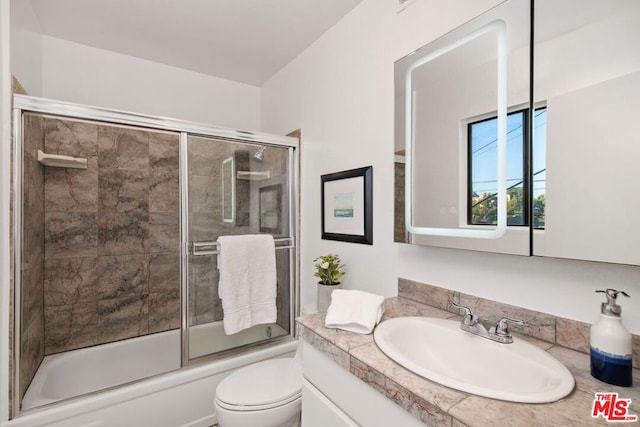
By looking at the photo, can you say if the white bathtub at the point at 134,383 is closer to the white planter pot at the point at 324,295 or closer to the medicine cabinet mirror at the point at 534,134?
the white planter pot at the point at 324,295

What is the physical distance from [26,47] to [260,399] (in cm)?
223

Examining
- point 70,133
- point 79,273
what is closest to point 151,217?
point 79,273

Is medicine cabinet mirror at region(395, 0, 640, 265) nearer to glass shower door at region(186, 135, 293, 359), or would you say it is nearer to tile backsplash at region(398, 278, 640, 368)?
tile backsplash at region(398, 278, 640, 368)

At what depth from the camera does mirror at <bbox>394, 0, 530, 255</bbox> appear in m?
1.00

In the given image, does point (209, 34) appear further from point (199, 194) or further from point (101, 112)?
point (199, 194)

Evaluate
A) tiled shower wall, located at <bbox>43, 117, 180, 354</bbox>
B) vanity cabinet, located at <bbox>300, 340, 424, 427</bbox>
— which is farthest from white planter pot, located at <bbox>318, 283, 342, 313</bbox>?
tiled shower wall, located at <bbox>43, 117, 180, 354</bbox>

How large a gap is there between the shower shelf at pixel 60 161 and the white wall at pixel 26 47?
1.18 feet

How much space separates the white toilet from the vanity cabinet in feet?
0.93

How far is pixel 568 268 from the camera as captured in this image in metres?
0.92

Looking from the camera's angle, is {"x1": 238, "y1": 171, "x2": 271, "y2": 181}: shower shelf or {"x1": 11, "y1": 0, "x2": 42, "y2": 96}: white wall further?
{"x1": 238, "y1": 171, "x2": 271, "y2": 181}: shower shelf

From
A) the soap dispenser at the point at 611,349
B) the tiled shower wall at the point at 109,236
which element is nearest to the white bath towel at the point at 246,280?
the tiled shower wall at the point at 109,236

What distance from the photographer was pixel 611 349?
71cm

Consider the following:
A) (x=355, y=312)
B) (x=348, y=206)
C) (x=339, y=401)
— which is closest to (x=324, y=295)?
(x=348, y=206)

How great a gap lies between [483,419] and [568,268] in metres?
0.60
